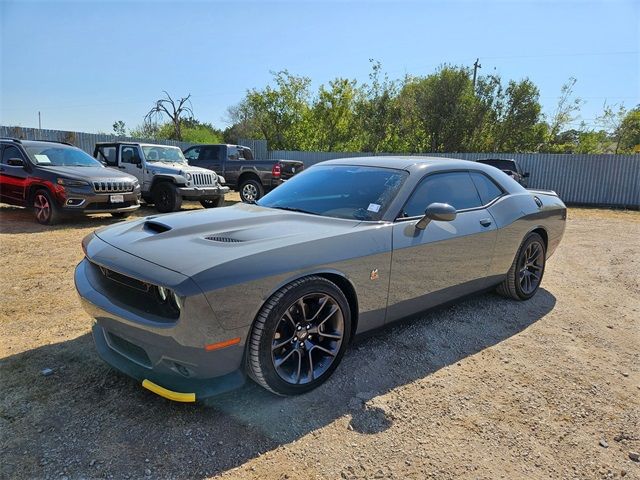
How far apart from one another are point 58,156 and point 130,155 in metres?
2.17

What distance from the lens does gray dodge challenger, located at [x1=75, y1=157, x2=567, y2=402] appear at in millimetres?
2217

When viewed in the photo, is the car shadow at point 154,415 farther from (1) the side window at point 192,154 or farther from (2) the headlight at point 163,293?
(1) the side window at point 192,154

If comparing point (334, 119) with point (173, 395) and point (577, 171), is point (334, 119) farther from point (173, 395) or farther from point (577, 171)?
point (173, 395)

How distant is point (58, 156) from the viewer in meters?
8.60

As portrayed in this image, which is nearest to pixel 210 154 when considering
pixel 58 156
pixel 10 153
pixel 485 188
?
pixel 58 156

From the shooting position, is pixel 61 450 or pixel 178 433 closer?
pixel 61 450

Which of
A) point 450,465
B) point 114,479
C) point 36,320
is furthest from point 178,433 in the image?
point 36,320

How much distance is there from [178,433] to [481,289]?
290 centimetres

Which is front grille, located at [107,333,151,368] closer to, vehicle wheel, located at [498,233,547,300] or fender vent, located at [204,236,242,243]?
fender vent, located at [204,236,242,243]

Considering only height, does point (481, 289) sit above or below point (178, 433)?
above

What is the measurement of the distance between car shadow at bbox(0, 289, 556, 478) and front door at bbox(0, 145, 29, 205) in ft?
21.3

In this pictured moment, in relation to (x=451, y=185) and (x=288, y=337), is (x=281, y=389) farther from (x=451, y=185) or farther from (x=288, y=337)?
(x=451, y=185)

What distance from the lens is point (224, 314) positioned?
2.18m

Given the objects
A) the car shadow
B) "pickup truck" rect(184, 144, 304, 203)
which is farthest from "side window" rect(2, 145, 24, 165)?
the car shadow
